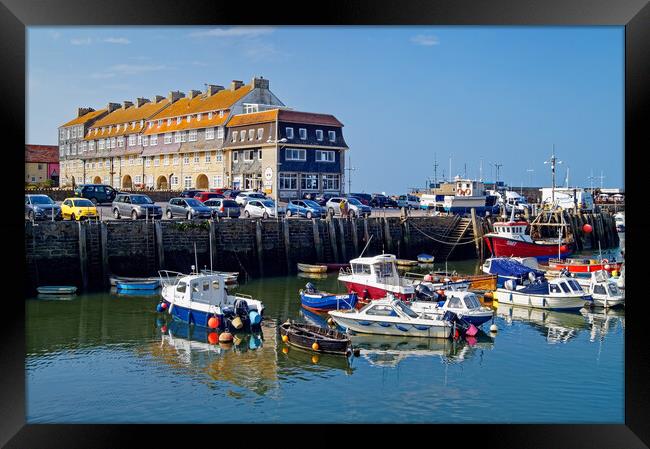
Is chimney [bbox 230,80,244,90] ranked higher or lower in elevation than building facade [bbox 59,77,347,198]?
higher

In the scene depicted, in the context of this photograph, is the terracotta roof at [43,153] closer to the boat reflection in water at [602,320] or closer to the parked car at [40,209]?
the parked car at [40,209]

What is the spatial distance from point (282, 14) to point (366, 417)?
7.90m

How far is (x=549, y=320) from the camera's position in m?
23.9

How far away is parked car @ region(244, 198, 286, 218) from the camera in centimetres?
3869

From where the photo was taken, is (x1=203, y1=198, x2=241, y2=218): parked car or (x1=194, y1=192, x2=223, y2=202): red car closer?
(x1=203, y1=198, x2=241, y2=218): parked car

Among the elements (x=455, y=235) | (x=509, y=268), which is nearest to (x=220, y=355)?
(x=509, y=268)

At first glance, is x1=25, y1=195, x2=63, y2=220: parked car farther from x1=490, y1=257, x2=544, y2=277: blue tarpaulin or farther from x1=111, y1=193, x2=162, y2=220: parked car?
x1=490, y1=257, x2=544, y2=277: blue tarpaulin

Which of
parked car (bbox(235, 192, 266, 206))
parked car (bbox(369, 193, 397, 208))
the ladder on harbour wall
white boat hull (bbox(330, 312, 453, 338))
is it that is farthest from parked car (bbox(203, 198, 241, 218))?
parked car (bbox(369, 193, 397, 208))

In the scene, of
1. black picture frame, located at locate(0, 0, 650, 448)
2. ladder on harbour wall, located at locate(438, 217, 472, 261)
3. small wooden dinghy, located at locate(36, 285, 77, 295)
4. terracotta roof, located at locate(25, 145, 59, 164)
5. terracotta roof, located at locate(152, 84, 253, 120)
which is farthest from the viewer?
terracotta roof, located at locate(25, 145, 59, 164)

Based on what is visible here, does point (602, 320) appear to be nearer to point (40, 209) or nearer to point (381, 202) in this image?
point (40, 209)

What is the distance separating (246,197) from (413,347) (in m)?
24.6

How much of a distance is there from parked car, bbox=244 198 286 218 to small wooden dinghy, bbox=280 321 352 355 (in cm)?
1882

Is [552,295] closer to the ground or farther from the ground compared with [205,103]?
closer to the ground
